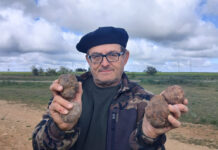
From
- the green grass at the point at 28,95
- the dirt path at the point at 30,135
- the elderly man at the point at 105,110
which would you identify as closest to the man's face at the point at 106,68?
the elderly man at the point at 105,110

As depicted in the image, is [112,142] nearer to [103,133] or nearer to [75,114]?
[103,133]

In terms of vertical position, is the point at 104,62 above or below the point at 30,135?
above

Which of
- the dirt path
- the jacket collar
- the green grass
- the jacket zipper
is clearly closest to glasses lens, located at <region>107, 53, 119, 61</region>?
the jacket collar

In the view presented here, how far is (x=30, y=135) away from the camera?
742 centimetres

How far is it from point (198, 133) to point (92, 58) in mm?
7594

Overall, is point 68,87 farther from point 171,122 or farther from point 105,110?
point 171,122

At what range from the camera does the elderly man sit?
2.08 m

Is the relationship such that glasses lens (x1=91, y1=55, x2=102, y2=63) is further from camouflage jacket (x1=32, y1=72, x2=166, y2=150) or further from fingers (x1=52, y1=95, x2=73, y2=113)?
fingers (x1=52, y1=95, x2=73, y2=113)

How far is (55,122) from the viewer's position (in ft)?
6.92

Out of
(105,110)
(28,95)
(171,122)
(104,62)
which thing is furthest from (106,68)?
(28,95)

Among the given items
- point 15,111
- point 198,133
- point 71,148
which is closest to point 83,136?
point 71,148

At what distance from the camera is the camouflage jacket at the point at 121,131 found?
2102mm

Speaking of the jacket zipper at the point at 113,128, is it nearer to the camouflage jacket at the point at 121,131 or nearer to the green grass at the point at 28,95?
the camouflage jacket at the point at 121,131

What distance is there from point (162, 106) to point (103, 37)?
1207mm
